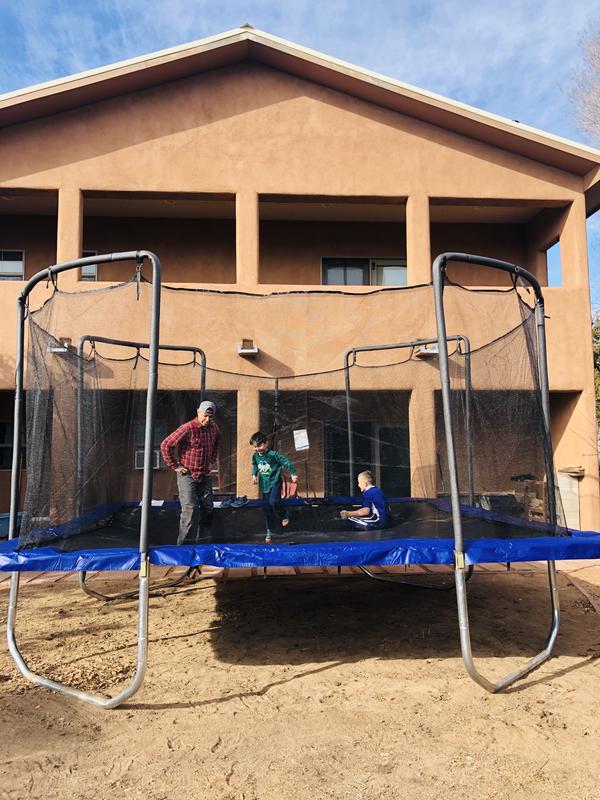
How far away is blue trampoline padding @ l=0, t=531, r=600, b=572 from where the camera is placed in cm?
344

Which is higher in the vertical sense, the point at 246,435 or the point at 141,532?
the point at 246,435

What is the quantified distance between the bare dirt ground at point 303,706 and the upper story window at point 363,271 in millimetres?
6044

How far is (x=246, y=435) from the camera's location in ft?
16.7

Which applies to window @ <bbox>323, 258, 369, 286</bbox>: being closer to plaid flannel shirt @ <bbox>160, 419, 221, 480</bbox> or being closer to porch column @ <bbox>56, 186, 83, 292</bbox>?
porch column @ <bbox>56, 186, 83, 292</bbox>

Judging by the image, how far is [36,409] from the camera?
4.02 metres

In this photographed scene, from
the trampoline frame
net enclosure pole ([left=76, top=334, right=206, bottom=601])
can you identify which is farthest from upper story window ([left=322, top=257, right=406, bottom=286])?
net enclosure pole ([left=76, top=334, right=206, bottom=601])

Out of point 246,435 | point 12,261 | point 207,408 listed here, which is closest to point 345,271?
point 12,261

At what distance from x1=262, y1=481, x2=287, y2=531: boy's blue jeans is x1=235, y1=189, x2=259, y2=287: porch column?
3.80 m

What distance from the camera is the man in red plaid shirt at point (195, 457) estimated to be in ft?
14.7

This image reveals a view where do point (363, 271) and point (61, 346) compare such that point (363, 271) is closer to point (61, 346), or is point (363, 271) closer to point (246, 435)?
point (246, 435)

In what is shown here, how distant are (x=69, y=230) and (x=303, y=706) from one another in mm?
6820

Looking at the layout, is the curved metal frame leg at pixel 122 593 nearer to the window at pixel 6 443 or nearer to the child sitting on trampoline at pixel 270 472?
the child sitting on trampoline at pixel 270 472

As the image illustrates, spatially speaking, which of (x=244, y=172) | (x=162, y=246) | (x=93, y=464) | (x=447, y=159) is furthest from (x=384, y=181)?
(x=93, y=464)

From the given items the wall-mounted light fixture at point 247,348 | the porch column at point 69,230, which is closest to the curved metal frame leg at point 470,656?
the wall-mounted light fixture at point 247,348
